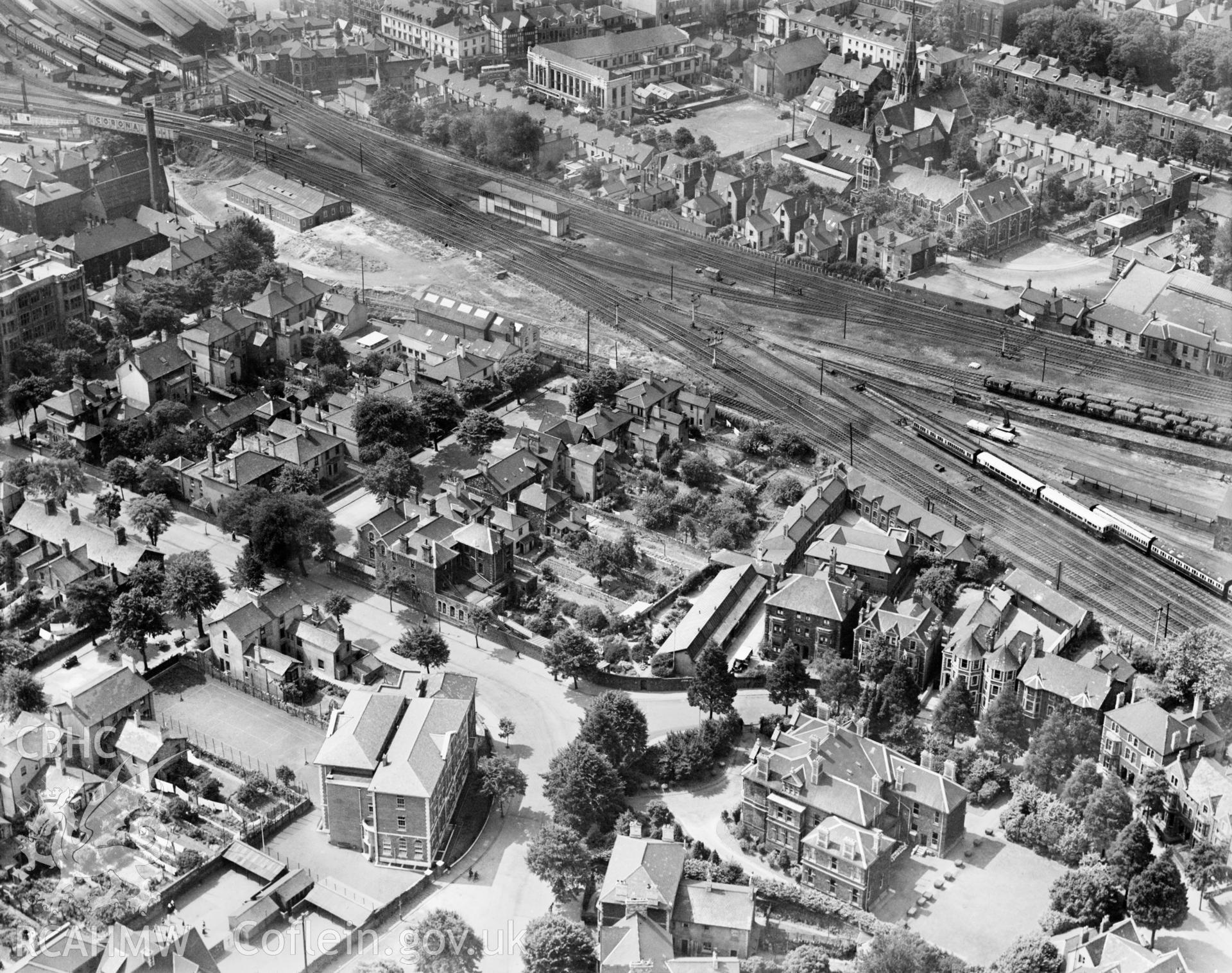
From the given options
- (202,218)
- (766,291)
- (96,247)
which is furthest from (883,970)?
(202,218)

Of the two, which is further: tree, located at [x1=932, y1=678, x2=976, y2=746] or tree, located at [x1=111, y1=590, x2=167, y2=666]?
tree, located at [x1=111, y1=590, x2=167, y2=666]

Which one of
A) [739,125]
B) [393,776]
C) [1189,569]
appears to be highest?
[739,125]

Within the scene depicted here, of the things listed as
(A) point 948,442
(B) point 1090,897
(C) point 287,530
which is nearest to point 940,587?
(A) point 948,442

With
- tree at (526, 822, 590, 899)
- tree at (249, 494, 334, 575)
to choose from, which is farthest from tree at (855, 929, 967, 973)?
tree at (249, 494, 334, 575)

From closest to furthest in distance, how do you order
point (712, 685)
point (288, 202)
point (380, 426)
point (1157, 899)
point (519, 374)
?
1. point (1157, 899)
2. point (712, 685)
3. point (380, 426)
4. point (519, 374)
5. point (288, 202)

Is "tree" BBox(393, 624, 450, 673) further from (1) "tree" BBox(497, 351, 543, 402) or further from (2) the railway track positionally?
(2) the railway track

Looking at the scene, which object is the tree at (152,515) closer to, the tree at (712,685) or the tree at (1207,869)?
the tree at (712,685)

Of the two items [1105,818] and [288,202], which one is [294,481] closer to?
[1105,818]

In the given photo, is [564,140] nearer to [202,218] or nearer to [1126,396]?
[202,218]
